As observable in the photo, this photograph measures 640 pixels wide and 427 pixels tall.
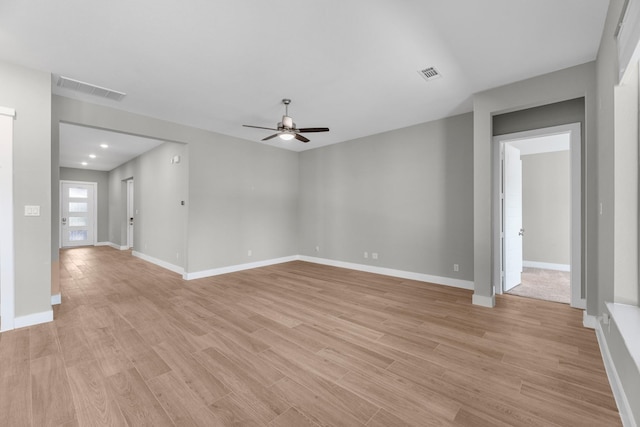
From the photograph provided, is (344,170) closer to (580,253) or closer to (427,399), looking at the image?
(580,253)

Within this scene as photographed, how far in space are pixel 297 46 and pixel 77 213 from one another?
11.2 meters

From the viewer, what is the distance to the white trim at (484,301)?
358 centimetres

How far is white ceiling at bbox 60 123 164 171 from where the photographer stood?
5535 mm

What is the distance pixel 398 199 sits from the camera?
529cm

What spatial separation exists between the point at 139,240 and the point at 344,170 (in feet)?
19.3

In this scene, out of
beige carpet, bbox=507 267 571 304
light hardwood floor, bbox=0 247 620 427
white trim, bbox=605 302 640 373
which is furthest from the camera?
beige carpet, bbox=507 267 571 304

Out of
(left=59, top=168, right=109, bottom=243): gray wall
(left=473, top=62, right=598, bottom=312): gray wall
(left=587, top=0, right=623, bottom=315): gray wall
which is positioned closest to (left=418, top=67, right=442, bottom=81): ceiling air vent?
(left=473, top=62, right=598, bottom=312): gray wall

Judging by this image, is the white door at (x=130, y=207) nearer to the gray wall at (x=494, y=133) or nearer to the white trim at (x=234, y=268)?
the white trim at (x=234, y=268)

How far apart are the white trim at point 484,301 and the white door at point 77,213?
40.0ft

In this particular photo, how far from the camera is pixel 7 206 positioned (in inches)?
115

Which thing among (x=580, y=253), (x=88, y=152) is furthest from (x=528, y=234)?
(x=88, y=152)

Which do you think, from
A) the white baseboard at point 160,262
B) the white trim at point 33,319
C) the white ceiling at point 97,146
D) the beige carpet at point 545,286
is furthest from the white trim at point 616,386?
the white ceiling at point 97,146

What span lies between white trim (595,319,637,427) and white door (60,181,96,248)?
1312 cm

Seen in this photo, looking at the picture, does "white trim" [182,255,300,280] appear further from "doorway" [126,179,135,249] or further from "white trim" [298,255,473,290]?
"doorway" [126,179,135,249]
